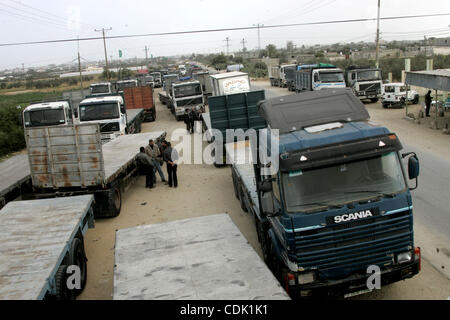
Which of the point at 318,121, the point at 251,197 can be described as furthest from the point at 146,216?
the point at 318,121

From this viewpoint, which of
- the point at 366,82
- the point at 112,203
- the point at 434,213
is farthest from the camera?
the point at 366,82

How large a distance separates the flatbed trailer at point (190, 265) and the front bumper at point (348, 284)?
2.64 ft

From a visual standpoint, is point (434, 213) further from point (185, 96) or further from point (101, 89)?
point (101, 89)

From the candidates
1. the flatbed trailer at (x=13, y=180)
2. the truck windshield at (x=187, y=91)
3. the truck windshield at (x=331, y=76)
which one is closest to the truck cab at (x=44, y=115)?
the flatbed trailer at (x=13, y=180)

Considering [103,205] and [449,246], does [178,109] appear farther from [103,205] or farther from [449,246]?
[449,246]

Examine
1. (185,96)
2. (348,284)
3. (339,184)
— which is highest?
(339,184)

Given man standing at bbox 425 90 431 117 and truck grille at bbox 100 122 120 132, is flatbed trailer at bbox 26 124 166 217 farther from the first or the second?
man standing at bbox 425 90 431 117

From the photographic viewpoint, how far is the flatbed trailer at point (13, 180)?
1144 centimetres

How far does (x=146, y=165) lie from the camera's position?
15.0 metres

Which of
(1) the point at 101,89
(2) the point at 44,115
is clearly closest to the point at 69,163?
(2) the point at 44,115

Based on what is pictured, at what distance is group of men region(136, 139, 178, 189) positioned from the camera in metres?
14.9

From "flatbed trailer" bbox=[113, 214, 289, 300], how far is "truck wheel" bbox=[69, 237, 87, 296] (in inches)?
42.5

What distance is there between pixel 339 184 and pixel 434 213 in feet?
17.4
